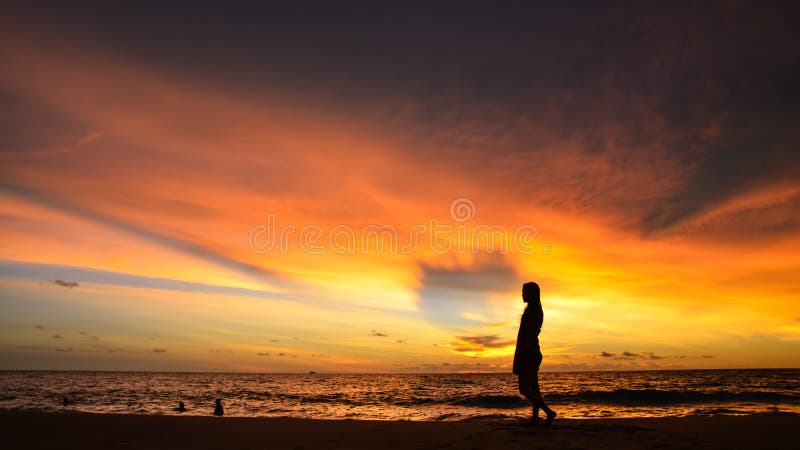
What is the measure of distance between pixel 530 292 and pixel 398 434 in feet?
12.2

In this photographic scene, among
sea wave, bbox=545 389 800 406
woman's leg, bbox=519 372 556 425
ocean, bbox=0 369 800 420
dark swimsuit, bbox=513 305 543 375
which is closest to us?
woman's leg, bbox=519 372 556 425

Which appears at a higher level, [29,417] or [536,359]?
[536,359]

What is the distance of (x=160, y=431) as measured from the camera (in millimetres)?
9906

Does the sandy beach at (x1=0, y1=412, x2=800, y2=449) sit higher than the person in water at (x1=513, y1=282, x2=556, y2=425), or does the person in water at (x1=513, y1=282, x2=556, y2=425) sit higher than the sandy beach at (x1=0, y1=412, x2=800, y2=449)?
the person in water at (x1=513, y1=282, x2=556, y2=425)

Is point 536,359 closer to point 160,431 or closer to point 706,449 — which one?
point 706,449

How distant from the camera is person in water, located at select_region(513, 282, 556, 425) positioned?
9047 millimetres

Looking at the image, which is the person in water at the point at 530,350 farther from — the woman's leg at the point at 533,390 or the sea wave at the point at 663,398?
the sea wave at the point at 663,398

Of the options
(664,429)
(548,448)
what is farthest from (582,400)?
(548,448)

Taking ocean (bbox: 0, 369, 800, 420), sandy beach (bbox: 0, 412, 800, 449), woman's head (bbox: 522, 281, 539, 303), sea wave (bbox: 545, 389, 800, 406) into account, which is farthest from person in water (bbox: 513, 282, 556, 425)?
sea wave (bbox: 545, 389, 800, 406)

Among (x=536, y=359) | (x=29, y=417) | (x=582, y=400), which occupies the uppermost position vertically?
(x=536, y=359)

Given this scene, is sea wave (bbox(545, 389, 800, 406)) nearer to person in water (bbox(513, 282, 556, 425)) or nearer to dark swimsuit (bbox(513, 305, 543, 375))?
person in water (bbox(513, 282, 556, 425))

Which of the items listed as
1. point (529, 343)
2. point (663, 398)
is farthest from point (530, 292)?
point (663, 398)

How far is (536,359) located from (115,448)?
24.9 ft

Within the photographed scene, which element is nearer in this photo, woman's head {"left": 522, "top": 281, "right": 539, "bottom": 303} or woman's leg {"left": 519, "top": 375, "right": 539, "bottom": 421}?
woman's leg {"left": 519, "top": 375, "right": 539, "bottom": 421}
